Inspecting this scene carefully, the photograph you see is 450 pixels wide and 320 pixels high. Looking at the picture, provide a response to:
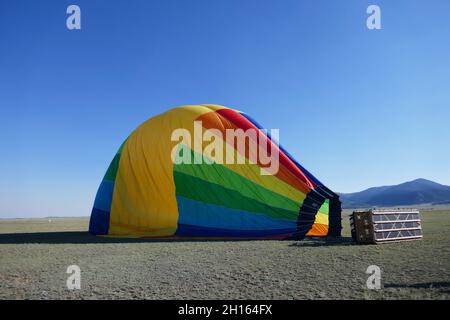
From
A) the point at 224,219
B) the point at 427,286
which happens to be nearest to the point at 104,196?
the point at 224,219

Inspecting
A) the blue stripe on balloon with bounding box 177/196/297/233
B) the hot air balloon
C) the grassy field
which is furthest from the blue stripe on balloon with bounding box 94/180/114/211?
the grassy field

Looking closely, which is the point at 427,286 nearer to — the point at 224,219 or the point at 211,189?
the point at 224,219

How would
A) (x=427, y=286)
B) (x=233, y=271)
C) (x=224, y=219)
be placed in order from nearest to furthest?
(x=427, y=286), (x=233, y=271), (x=224, y=219)

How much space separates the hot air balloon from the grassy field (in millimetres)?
3071

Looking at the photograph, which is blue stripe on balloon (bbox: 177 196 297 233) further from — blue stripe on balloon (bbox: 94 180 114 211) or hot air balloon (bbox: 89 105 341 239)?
blue stripe on balloon (bbox: 94 180 114 211)

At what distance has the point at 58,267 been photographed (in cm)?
923

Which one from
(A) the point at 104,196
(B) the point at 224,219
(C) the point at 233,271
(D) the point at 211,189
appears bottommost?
(C) the point at 233,271

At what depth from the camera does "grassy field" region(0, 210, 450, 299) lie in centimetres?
638

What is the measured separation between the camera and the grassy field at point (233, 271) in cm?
638

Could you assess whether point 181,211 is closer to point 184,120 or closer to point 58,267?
point 184,120

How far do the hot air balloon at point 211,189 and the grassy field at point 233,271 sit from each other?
10.1ft

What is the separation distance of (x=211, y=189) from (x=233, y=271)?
27.4 feet

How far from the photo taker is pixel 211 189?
16391 mm
